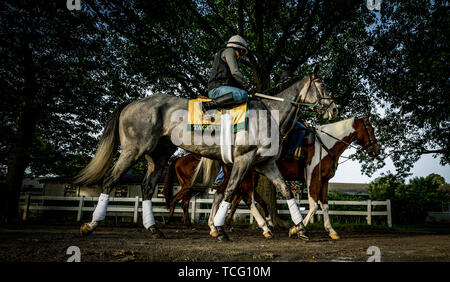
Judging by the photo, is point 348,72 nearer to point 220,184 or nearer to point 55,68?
point 220,184

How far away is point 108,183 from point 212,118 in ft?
7.31

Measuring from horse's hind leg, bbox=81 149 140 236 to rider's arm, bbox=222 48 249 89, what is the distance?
91.3 inches

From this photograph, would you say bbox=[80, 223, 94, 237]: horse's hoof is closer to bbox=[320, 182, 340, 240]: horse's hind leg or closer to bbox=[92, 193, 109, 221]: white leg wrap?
bbox=[92, 193, 109, 221]: white leg wrap

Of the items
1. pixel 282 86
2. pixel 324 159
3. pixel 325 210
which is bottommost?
pixel 325 210

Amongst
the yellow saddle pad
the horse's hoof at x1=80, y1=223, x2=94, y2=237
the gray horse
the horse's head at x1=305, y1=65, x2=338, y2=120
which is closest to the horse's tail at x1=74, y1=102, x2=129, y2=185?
the gray horse

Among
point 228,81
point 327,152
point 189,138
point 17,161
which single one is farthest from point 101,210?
point 17,161

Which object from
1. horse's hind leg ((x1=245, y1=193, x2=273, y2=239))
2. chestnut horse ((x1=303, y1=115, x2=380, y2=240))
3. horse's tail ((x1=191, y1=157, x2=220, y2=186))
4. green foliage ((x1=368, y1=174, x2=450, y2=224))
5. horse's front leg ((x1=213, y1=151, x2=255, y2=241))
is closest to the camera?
horse's front leg ((x1=213, y1=151, x2=255, y2=241))

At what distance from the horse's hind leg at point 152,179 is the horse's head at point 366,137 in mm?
4832

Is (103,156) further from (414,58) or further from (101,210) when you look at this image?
(414,58)

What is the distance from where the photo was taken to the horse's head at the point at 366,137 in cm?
748

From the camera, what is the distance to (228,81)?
531 cm

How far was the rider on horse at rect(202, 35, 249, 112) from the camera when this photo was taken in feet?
16.5

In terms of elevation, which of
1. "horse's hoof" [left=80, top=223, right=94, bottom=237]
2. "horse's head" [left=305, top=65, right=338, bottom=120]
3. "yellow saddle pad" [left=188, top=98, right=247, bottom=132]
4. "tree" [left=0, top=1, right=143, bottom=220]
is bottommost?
"horse's hoof" [left=80, top=223, right=94, bottom=237]
